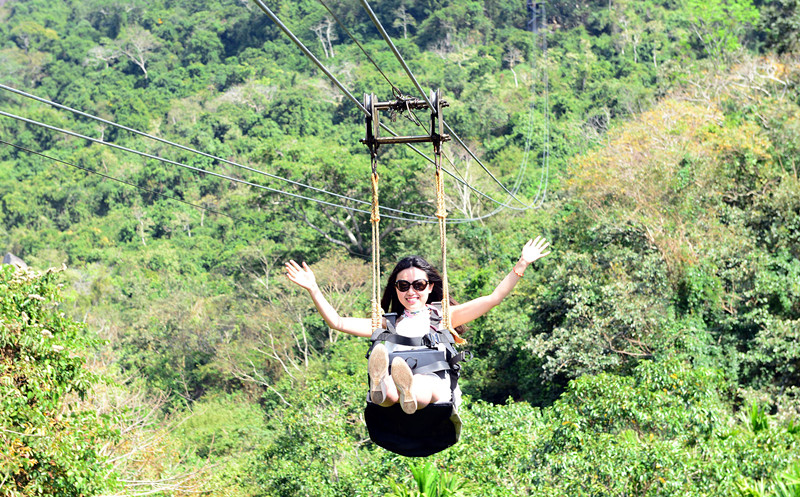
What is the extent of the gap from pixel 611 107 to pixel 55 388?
1368 inches

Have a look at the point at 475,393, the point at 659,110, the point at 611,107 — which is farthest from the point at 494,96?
the point at 475,393

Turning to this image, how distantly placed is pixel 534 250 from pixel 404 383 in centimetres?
115

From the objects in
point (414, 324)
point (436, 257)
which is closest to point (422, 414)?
point (414, 324)

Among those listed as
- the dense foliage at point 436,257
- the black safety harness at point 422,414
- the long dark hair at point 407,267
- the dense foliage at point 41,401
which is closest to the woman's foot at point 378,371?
the black safety harness at point 422,414

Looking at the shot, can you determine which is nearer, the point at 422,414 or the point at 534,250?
the point at 422,414

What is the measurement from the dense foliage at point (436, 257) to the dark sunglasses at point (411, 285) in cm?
133

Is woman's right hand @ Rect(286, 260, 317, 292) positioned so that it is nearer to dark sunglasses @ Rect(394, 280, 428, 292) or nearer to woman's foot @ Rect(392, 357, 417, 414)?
dark sunglasses @ Rect(394, 280, 428, 292)

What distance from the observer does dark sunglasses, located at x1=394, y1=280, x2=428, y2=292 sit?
16.2ft

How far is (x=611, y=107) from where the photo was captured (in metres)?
39.8

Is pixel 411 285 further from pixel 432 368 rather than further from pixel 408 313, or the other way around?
pixel 432 368

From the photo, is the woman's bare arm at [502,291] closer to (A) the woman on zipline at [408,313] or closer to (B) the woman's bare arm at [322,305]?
(A) the woman on zipline at [408,313]

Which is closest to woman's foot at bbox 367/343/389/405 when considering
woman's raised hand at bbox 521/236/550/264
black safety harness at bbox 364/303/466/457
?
black safety harness at bbox 364/303/466/457

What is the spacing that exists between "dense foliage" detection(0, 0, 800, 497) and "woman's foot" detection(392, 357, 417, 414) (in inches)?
77.0

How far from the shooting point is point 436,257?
85.5ft
